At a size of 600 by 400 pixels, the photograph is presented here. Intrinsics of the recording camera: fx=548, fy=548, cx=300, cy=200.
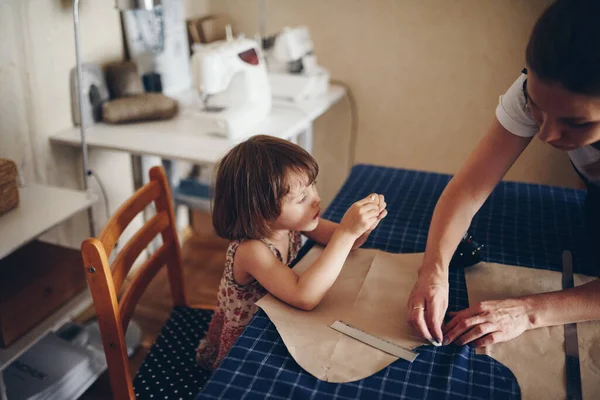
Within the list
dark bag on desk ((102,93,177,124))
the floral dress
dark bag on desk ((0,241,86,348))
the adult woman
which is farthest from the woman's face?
dark bag on desk ((102,93,177,124))

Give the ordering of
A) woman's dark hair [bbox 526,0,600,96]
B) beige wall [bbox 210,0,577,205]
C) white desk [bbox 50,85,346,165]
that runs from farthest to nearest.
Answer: beige wall [bbox 210,0,577,205], white desk [bbox 50,85,346,165], woman's dark hair [bbox 526,0,600,96]

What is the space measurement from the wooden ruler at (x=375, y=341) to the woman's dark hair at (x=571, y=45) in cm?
45

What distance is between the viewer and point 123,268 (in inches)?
45.6

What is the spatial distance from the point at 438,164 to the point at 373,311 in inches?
66.3

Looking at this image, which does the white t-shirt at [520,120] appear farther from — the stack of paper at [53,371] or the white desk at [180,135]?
the stack of paper at [53,371]

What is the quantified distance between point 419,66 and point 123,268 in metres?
1.65

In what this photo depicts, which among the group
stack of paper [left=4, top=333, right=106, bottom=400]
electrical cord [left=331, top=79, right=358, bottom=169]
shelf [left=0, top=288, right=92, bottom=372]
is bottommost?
stack of paper [left=4, top=333, right=106, bottom=400]

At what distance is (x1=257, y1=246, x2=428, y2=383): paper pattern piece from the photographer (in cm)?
81

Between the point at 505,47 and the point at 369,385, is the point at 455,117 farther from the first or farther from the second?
the point at 369,385

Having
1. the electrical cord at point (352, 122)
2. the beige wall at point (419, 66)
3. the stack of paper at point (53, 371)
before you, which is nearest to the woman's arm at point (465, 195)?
the stack of paper at point (53, 371)

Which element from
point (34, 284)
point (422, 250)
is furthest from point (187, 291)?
point (422, 250)

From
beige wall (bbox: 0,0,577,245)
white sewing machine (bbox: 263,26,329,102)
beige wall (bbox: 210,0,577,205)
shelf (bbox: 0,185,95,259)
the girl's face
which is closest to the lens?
the girl's face

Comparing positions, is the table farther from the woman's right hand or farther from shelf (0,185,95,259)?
shelf (0,185,95,259)

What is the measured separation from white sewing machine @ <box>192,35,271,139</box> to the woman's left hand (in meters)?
1.08
